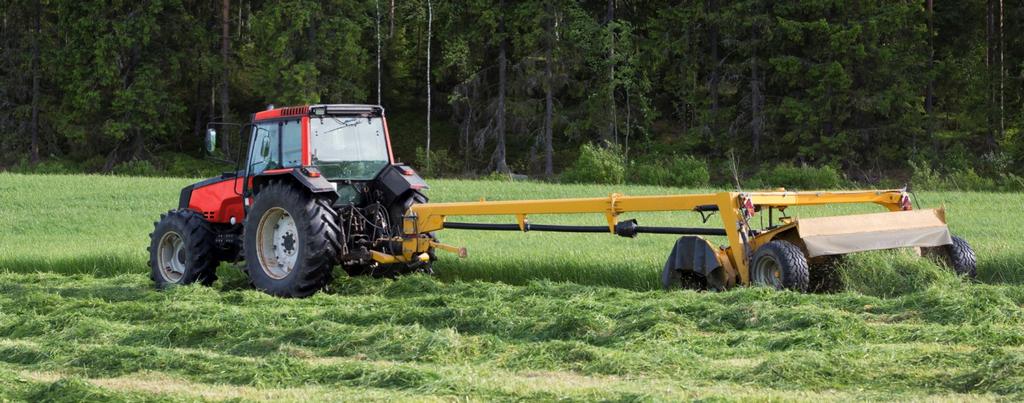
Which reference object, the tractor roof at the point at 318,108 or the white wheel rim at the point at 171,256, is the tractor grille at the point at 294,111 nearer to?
the tractor roof at the point at 318,108

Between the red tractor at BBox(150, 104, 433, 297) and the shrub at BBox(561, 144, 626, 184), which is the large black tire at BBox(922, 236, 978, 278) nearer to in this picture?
the red tractor at BBox(150, 104, 433, 297)

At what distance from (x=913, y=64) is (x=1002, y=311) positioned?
29.8 meters

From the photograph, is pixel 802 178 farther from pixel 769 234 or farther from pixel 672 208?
pixel 672 208

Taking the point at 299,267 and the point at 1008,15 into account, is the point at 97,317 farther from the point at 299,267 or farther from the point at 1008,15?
the point at 1008,15

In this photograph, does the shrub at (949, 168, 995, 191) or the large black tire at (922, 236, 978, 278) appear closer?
the large black tire at (922, 236, 978, 278)

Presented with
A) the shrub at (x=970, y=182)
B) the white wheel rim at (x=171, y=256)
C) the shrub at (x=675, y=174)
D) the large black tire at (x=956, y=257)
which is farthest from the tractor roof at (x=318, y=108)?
the shrub at (x=675, y=174)

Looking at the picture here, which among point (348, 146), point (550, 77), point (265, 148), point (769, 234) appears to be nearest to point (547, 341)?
point (769, 234)

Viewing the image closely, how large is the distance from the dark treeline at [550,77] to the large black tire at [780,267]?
25265 mm

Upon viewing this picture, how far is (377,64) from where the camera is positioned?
42969 mm

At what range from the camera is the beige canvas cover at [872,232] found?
32.8 ft

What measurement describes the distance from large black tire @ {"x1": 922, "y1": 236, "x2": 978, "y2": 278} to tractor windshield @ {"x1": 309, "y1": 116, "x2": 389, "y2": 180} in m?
5.56

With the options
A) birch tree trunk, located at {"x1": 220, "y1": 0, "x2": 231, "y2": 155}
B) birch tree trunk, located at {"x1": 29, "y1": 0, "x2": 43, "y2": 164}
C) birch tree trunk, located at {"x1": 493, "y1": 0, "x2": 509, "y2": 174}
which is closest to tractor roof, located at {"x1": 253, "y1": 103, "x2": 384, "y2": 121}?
birch tree trunk, located at {"x1": 493, "y1": 0, "x2": 509, "y2": 174}

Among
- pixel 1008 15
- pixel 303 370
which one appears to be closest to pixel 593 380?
pixel 303 370

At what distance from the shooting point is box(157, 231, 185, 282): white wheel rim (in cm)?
1295
